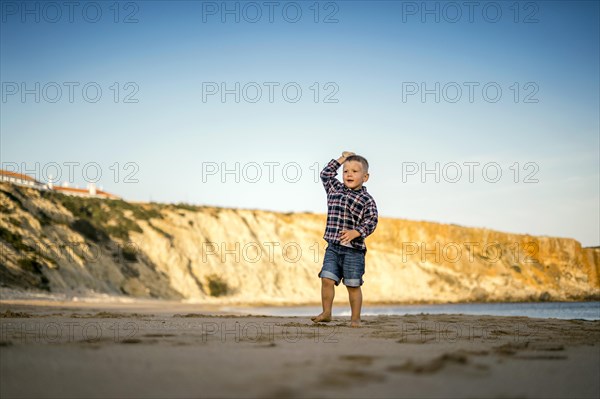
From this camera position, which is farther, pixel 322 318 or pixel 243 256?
pixel 243 256

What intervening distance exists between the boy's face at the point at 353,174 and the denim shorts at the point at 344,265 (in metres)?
0.64

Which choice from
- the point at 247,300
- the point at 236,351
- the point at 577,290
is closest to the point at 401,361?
the point at 236,351

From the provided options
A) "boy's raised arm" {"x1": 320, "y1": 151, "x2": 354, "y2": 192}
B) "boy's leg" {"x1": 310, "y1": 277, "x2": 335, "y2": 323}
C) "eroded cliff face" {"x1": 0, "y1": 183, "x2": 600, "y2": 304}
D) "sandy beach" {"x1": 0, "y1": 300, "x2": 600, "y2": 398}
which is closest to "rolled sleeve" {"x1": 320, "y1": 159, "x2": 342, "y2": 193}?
"boy's raised arm" {"x1": 320, "y1": 151, "x2": 354, "y2": 192}

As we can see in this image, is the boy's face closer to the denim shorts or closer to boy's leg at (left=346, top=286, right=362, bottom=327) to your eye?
the denim shorts

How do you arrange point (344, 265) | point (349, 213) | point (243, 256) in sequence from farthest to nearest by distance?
point (243, 256) < point (349, 213) < point (344, 265)

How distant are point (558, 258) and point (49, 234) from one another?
48.3m

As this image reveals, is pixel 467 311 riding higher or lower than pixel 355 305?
lower

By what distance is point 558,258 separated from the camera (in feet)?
185

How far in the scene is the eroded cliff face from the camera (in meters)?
28.6

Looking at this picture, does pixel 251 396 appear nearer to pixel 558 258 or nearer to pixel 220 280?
pixel 220 280

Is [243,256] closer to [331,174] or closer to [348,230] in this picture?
[331,174]

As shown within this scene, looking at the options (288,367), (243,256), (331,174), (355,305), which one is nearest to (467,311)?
(243,256)

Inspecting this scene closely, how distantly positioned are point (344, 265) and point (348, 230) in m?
0.34

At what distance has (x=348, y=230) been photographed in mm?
5340
